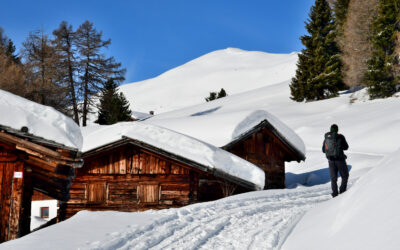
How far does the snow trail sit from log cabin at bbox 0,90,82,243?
2.89 meters

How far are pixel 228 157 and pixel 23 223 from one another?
835 centimetres

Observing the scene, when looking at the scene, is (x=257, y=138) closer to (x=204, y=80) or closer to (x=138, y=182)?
(x=138, y=182)

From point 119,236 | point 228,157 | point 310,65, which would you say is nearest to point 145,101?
point 310,65

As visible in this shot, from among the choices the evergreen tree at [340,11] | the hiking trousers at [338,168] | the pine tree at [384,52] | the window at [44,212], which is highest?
the evergreen tree at [340,11]

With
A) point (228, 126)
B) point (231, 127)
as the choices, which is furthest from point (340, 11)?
point (231, 127)

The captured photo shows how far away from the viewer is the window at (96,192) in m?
16.3

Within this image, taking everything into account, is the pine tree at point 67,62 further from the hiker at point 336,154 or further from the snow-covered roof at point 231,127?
the hiker at point 336,154

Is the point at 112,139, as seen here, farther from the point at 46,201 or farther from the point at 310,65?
the point at 310,65

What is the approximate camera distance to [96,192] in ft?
53.5

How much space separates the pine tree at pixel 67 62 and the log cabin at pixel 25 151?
24.5 meters

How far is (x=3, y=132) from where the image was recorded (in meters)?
9.79

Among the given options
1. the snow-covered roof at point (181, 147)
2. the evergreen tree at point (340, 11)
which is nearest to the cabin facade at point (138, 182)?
the snow-covered roof at point (181, 147)

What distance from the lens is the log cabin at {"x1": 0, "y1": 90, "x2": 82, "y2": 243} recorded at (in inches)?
380

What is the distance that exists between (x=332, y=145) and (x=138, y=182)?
8.18 metres
